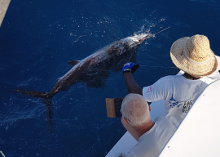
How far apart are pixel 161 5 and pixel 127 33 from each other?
1.71 meters

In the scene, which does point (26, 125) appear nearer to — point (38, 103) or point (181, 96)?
point (38, 103)

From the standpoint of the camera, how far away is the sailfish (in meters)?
4.29

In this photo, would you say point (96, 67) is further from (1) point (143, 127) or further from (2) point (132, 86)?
(1) point (143, 127)

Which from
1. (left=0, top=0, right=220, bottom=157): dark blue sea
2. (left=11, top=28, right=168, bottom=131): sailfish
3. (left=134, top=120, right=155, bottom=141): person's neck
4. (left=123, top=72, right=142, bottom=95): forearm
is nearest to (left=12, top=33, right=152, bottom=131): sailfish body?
(left=11, top=28, right=168, bottom=131): sailfish

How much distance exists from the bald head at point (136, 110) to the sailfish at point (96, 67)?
9.13ft

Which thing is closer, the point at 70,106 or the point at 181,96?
the point at 181,96

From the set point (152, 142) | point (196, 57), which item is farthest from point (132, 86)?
point (152, 142)

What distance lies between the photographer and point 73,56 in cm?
496

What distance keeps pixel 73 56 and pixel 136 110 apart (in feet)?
11.7

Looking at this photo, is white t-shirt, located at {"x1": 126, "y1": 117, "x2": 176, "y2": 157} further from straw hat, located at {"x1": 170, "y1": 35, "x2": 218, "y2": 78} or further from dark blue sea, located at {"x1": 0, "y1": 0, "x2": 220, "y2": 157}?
dark blue sea, located at {"x1": 0, "y1": 0, "x2": 220, "y2": 157}

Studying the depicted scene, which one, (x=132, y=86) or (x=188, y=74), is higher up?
(x=188, y=74)

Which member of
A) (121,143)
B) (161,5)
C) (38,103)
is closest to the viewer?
(121,143)

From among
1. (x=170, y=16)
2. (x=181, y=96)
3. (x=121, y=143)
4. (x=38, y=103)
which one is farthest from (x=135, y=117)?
(x=170, y=16)

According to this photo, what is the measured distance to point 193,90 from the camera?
220 centimetres
